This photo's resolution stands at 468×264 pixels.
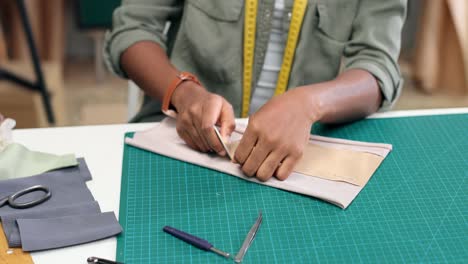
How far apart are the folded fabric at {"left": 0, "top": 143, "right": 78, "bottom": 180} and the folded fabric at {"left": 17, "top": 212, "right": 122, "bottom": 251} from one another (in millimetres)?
146

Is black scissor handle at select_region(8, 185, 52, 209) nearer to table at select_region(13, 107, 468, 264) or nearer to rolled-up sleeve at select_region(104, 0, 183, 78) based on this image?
table at select_region(13, 107, 468, 264)

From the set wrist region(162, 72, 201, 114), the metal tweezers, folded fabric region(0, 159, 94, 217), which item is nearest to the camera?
the metal tweezers

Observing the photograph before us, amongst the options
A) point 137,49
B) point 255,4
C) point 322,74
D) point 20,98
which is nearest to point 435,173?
point 322,74

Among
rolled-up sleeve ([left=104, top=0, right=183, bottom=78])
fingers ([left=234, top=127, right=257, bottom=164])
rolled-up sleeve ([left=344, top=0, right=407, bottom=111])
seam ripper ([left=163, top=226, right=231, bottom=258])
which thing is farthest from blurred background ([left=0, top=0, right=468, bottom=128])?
seam ripper ([left=163, top=226, right=231, bottom=258])

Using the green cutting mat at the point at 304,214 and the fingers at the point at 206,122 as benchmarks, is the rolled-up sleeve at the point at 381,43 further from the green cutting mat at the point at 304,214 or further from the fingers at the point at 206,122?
the fingers at the point at 206,122

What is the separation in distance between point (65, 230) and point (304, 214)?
0.35 m

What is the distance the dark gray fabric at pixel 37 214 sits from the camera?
2.64 feet

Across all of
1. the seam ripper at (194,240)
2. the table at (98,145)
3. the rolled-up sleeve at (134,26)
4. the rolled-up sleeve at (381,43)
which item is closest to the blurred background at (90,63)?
the rolled-up sleeve at (134,26)

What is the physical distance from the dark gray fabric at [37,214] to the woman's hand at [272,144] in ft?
0.85

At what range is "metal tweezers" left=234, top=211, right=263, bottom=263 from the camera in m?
0.77

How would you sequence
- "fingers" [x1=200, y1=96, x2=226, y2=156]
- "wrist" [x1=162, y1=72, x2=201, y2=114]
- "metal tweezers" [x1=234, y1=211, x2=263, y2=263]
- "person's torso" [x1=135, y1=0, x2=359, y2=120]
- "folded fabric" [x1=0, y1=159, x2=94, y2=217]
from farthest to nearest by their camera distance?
"person's torso" [x1=135, y1=0, x2=359, y2=120]
"wrist" [x1=162, y1=72, x2=201, y2=114]
"fingers" [x1=200, y1=96, x2=226, y2=156]
"folded fabric" [x1=0, y1=159, x2=94, y2=217]
"metal tweezers" [x1=234, y1=211, x2=263, y2=263]

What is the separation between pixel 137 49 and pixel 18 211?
1.57ft

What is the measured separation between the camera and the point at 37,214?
2.78 ft

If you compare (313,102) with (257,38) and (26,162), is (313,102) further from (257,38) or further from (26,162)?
(26,162)
